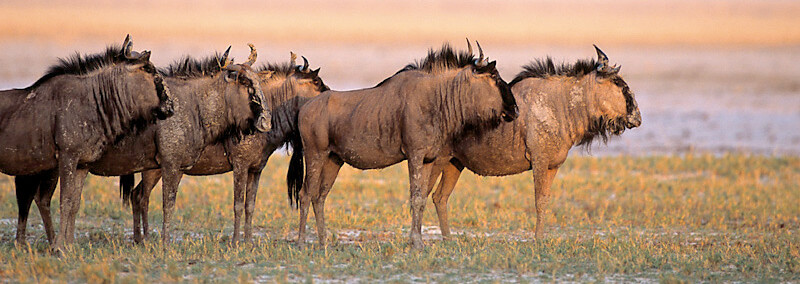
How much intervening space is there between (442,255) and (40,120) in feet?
14.7

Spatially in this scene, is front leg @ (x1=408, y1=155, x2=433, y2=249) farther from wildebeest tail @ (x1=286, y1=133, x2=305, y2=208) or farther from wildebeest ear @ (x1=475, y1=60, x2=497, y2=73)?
wildebeest tail @ (x1=286, y1=133, x2=305, y2=208)

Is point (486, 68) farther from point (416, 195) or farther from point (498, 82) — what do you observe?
point (416, 195)

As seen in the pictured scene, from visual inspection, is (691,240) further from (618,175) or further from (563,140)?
(618,175)

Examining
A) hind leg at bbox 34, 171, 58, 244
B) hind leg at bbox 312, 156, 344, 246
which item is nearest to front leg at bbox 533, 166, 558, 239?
hind leg at bbox 312, 156, 344, 246

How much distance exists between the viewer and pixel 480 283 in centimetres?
901

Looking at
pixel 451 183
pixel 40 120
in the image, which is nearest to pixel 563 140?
pixel 451 183

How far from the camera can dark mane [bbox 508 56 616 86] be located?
12.1 meters

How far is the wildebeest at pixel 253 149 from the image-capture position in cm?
1130

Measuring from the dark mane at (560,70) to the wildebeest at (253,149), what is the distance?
2656 millimetres

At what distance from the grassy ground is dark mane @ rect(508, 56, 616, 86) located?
6.78 ft

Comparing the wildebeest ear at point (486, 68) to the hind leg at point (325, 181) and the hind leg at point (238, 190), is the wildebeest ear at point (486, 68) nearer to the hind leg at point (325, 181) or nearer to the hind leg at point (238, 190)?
the hind leg at point (325, 181)

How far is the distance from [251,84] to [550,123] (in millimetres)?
3665

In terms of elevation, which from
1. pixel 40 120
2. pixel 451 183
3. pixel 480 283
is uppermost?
pixel 40 120

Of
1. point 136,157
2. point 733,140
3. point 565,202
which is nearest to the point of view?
point 136,157
